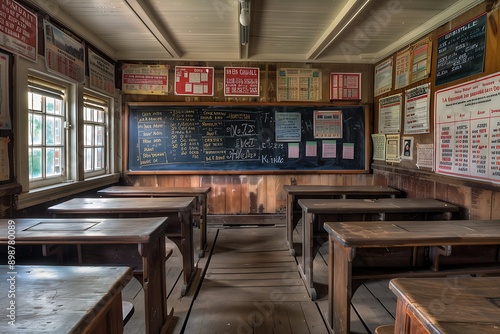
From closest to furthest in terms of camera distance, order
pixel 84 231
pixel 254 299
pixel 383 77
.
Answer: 1. pixel 84 231
2. pixel 254 299
3. pixel 383 77

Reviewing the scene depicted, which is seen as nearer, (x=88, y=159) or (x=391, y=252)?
(x=391, y=252)

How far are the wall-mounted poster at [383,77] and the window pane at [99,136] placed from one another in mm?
3906

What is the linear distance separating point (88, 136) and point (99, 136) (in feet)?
1.01

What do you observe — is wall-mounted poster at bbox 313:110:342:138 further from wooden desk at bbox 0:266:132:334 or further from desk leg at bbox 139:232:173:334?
wooden desk at bbox 0:266:132:334

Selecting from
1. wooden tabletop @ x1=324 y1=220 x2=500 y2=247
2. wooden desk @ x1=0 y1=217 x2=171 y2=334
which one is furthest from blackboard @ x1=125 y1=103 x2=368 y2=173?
wooden tabletop @ x1=324 y1=220 x2=500 y2=247

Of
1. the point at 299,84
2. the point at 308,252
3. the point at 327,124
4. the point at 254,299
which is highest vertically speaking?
the point at 299,84

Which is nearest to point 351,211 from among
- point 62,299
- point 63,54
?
point 62,299

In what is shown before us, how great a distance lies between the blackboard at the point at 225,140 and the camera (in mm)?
4297

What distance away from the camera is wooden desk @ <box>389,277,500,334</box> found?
84cm

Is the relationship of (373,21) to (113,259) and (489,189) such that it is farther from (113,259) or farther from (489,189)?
(113,259)

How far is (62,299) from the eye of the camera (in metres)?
0.97

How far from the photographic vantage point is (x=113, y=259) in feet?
7.02

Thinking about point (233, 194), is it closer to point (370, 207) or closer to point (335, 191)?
point (335, 191)

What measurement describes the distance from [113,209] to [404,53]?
3.65m
